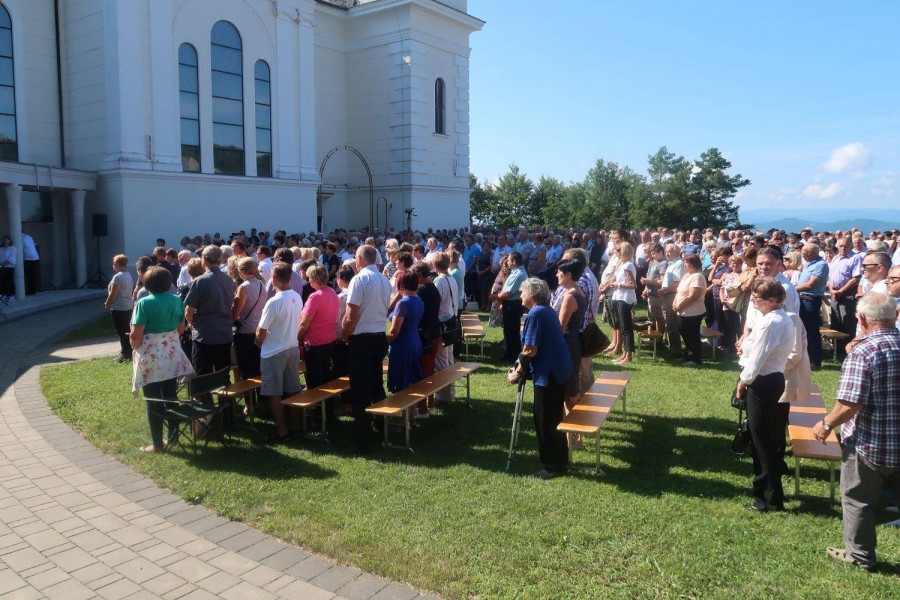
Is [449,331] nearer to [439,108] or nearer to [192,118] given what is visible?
[192,118]

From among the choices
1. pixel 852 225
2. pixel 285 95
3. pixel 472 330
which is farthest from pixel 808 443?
pixel 852 225

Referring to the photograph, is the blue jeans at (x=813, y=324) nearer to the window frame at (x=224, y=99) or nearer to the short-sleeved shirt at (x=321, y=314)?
the short-sleeved shirt at (x=321, y=314)

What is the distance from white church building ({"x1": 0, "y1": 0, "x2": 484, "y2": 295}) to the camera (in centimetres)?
1939

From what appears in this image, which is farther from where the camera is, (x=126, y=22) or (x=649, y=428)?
(x=126, y=22)

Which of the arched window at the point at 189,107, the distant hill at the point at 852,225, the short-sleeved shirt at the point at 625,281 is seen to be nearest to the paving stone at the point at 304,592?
the short-sleeved shirt at the point at 625,281

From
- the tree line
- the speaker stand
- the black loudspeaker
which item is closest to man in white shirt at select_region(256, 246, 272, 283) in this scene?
the black loudspeaker

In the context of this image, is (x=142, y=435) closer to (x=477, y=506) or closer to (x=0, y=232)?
(x=477, y=506)

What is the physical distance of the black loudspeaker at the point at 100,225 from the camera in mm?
19391

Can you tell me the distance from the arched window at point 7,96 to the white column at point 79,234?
226 cm

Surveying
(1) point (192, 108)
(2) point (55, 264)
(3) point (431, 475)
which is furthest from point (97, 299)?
(3) point (431, 475)

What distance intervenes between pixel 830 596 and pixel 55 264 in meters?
22.1

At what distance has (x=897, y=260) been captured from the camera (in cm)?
1249

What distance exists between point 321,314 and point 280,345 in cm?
58

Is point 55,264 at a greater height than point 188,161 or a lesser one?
lesser
